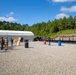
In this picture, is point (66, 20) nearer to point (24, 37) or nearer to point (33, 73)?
point (24, 37)

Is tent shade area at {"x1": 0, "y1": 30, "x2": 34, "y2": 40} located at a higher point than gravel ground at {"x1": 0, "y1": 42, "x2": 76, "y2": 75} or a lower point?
higher

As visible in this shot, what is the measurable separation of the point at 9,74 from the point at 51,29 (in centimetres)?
11372

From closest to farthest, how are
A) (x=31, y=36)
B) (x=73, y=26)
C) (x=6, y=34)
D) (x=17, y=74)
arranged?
(x=17, y=74), (x=6, y=34), (x=31, y=36), (x=73, y=26)

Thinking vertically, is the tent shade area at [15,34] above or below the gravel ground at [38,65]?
above

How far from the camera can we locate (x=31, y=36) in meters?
68.9

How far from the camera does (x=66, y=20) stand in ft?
401

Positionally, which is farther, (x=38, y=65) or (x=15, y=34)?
(x=15, y=34)

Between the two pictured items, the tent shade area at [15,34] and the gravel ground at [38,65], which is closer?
the gravel ground at [38,65]

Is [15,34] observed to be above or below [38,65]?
above

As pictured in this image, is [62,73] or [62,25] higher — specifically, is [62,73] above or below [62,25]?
below

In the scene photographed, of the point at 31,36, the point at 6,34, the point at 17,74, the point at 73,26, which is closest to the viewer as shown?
the point at 17,74

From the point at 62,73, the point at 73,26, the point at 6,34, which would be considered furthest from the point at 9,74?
the point at 73,26

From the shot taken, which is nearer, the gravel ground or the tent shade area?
the gravel ground

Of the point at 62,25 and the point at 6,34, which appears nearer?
the point at 6,34
